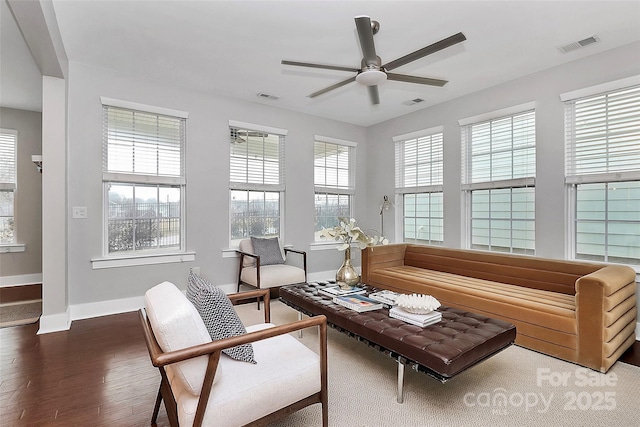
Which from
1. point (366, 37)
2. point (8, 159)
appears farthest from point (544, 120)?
point (8, 159)

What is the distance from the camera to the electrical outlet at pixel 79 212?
3.52 metres

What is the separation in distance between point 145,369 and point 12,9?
9.02 feet

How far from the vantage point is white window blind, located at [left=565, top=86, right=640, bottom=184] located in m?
3.10

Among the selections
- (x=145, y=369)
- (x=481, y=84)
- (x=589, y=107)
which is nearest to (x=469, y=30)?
(x=481, y=84)

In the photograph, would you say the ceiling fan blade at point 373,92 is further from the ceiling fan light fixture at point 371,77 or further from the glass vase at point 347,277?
the glass vase at point 347,277

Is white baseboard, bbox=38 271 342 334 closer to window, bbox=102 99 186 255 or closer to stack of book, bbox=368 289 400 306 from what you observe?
window, bbox=102 99 186 255

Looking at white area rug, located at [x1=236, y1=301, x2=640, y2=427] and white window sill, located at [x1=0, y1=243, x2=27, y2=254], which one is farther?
white window sill, located at [x1=0, y1=243, x2=27, y2=254]

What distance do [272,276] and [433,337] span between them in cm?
254

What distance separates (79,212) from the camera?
11.6ft

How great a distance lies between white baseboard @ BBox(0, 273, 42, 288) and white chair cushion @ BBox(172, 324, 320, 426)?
547 cm

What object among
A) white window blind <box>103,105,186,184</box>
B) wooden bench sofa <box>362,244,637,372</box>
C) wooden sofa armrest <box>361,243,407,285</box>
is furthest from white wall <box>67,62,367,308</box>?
wooden bench sofa <box>362,244,637,372</box>

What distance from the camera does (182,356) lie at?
4.01 ft

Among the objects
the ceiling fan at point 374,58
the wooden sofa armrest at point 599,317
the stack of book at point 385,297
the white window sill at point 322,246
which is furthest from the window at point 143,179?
the wooden sofa armrest at point 599,317

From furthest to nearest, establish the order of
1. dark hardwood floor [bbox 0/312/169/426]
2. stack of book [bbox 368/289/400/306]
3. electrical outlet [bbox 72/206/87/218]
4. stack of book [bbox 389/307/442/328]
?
electrical outlet [bbox 72/206/87/218] → stack of book [bbox 368/289/400/306] → stack of book [bbox 389/307/442/328] → dark hardwood floor [bbox 0/312/169/426]
